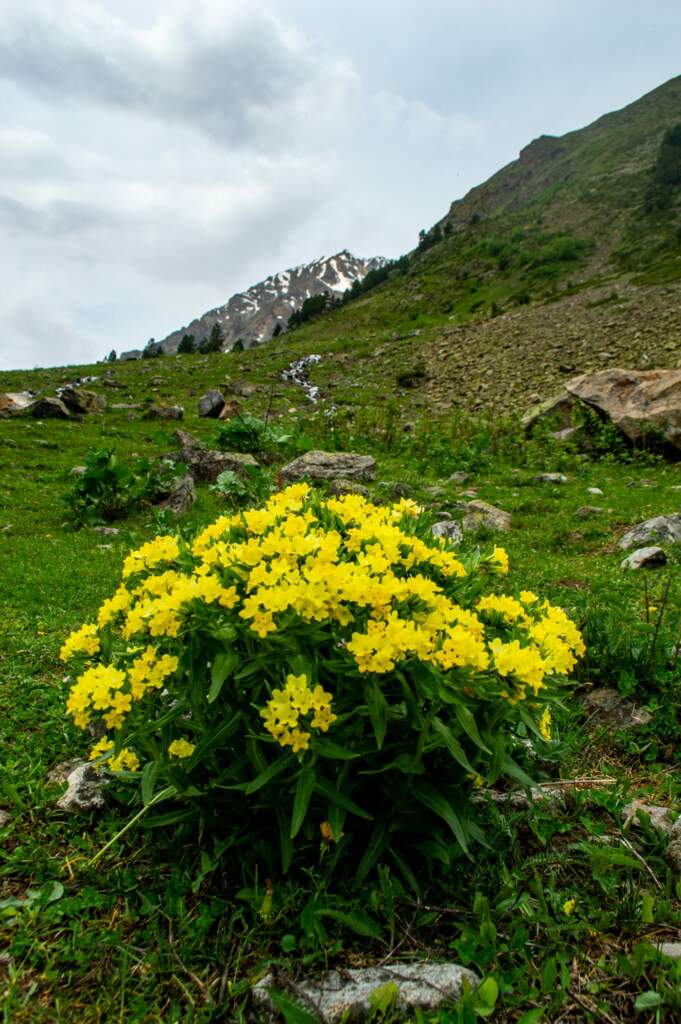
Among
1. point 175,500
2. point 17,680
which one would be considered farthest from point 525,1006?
point 175,500

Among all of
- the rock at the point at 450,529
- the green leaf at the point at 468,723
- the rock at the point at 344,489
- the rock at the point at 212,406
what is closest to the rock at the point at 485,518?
the rock at the point at 450,529

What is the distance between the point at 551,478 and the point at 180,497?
22.0 ft

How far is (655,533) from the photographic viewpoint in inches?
259

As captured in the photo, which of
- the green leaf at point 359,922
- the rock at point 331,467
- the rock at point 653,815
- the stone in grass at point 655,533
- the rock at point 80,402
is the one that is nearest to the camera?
the green leaf at point 359,922

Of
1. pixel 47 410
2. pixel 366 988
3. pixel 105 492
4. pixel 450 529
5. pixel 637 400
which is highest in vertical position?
pixel 47 410

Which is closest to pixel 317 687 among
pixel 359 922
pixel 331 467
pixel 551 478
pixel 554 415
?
pixel 359 922

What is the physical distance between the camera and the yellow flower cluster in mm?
1729

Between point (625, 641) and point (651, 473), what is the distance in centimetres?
792

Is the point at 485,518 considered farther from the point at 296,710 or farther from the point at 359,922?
the point at 296,710

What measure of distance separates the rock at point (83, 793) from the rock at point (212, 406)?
16.5 meters

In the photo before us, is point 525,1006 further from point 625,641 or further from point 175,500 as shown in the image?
point 175,500

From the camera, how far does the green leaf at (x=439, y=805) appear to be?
6.31ft

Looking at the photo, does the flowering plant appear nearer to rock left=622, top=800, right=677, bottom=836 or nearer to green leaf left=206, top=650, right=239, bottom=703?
green leaf left=206, top=650, right=239, bottom=703

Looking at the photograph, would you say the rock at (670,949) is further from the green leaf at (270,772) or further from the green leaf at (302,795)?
the green leaf at (270,772)
